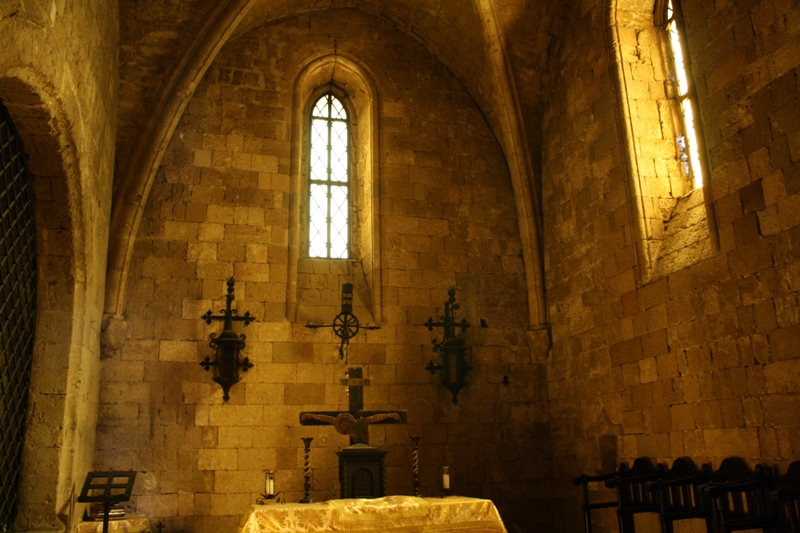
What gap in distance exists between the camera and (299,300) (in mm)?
7422

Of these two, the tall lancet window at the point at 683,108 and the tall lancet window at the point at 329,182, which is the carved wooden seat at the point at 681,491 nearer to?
the tall lancet window at the point at 683,108

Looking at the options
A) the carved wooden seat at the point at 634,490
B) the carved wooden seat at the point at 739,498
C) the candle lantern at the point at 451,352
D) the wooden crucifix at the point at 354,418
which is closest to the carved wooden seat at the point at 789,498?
the carved wooden seat at the point at 739,498

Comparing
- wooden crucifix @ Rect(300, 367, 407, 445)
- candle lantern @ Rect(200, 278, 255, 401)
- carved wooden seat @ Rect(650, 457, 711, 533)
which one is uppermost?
candle lantern @ Rect(200, 278, 255, 401)

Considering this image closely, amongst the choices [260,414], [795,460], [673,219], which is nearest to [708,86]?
[673,219]

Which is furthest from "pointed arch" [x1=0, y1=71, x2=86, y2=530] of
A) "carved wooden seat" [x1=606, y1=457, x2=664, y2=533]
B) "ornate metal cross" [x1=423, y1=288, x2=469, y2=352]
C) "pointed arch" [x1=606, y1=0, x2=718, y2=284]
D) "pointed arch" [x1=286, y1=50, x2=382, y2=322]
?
"pointed arch" [x1=606, y1=0, x2=718, y2=284]

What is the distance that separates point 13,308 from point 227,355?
2114 mm

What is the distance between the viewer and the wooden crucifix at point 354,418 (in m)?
5.82

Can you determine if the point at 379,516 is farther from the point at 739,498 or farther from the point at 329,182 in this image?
the point at 329,182

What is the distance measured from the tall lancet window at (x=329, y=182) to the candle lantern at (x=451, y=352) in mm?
1326

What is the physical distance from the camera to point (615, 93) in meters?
6.71

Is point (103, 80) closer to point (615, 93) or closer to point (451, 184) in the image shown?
point (451, 184)

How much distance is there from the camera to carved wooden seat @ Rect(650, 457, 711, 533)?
4.91 m

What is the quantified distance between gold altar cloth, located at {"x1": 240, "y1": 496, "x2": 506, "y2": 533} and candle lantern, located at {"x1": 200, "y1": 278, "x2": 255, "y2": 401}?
6.73 ft

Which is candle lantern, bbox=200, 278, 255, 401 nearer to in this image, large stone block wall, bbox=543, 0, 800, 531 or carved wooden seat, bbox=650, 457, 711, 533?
large stone block wall, bbox=543, 0, 800, 531
